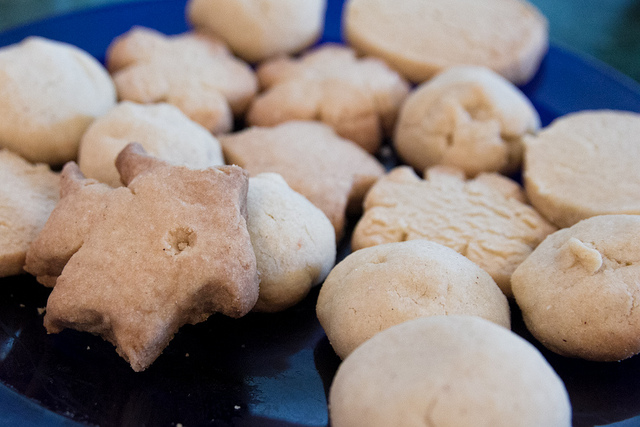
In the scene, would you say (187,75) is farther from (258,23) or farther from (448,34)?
(448,34)

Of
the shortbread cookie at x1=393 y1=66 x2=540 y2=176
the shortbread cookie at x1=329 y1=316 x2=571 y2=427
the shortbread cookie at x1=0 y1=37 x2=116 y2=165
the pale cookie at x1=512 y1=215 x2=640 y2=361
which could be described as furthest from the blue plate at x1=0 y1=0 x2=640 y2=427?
the shortbread cookie at x1=393 y1=66 x2=540 y2=176

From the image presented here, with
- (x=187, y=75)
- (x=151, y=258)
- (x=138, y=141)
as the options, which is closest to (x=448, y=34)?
(x=187, y=75)

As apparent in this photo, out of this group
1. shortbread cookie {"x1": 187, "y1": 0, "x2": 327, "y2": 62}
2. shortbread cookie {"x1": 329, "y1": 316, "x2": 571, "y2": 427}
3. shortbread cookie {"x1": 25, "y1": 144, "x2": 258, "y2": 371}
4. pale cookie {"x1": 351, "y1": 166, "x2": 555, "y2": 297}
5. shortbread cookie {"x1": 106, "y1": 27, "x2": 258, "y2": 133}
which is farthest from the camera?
shortbread cookie {"x1": 187, "y1": 0, "x2": 327, "y2": 62}

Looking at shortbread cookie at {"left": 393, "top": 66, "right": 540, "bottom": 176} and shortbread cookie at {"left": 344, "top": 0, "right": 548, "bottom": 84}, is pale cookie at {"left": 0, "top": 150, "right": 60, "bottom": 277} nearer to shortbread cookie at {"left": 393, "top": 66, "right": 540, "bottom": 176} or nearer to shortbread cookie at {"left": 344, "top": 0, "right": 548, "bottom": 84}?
shortbread cookie at {"left": 393, "top": 66, "right": 540, "bottom": 176}

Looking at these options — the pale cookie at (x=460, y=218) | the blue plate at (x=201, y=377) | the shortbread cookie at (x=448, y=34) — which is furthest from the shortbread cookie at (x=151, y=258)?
the shortbread cookie at (x=448, y=34)

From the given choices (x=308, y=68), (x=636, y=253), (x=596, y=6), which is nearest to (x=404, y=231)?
(x=636, y=253)

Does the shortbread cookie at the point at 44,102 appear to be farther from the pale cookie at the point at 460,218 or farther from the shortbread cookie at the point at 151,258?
the pale cookie at the point at 460,218
